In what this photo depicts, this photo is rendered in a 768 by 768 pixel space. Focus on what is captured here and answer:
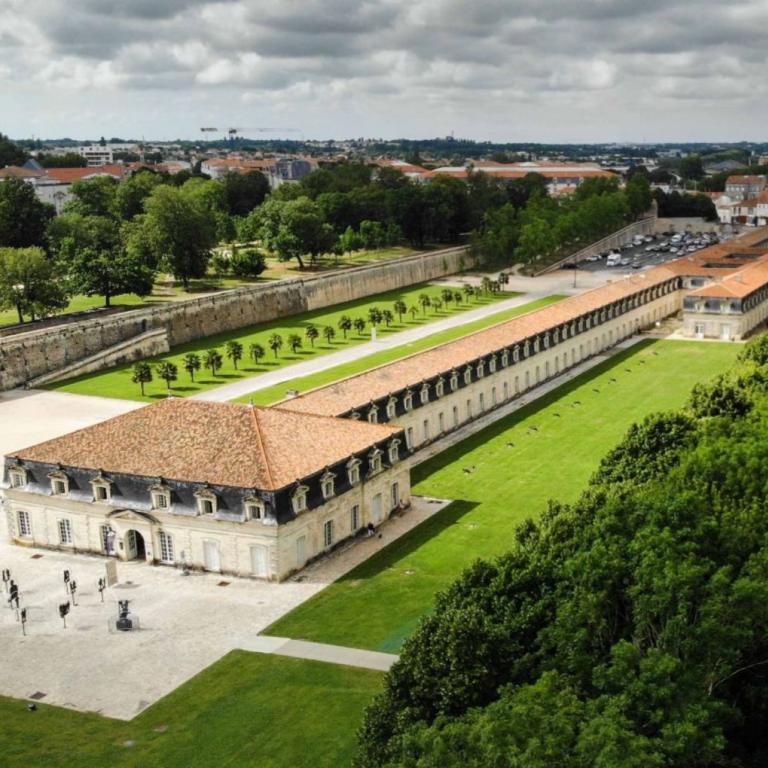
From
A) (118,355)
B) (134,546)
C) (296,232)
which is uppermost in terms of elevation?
(296,232)

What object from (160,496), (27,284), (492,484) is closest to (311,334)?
(27,284)

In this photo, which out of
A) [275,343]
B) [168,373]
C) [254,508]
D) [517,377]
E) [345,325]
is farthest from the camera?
[345,325]

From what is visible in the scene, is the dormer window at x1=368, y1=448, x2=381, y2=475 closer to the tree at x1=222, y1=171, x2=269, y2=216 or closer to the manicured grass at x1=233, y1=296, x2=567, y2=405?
the manicured grass at x1=233, y1=296, x2=567, y2=405

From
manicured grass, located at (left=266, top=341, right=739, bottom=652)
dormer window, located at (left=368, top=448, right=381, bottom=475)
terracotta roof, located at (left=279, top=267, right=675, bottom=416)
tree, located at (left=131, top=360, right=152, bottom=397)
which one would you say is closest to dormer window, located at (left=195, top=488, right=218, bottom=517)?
manicured grass, located at (left=266, top=341, right=739, bottom=652)

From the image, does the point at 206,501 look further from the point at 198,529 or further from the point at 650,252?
the point at 650,252

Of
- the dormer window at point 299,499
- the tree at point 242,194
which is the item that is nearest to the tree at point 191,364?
the dormer window at point 299,499

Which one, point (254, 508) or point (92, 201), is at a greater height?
point (92, 201)

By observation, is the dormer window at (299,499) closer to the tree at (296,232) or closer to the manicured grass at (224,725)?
the manicured grass at (224,725)
